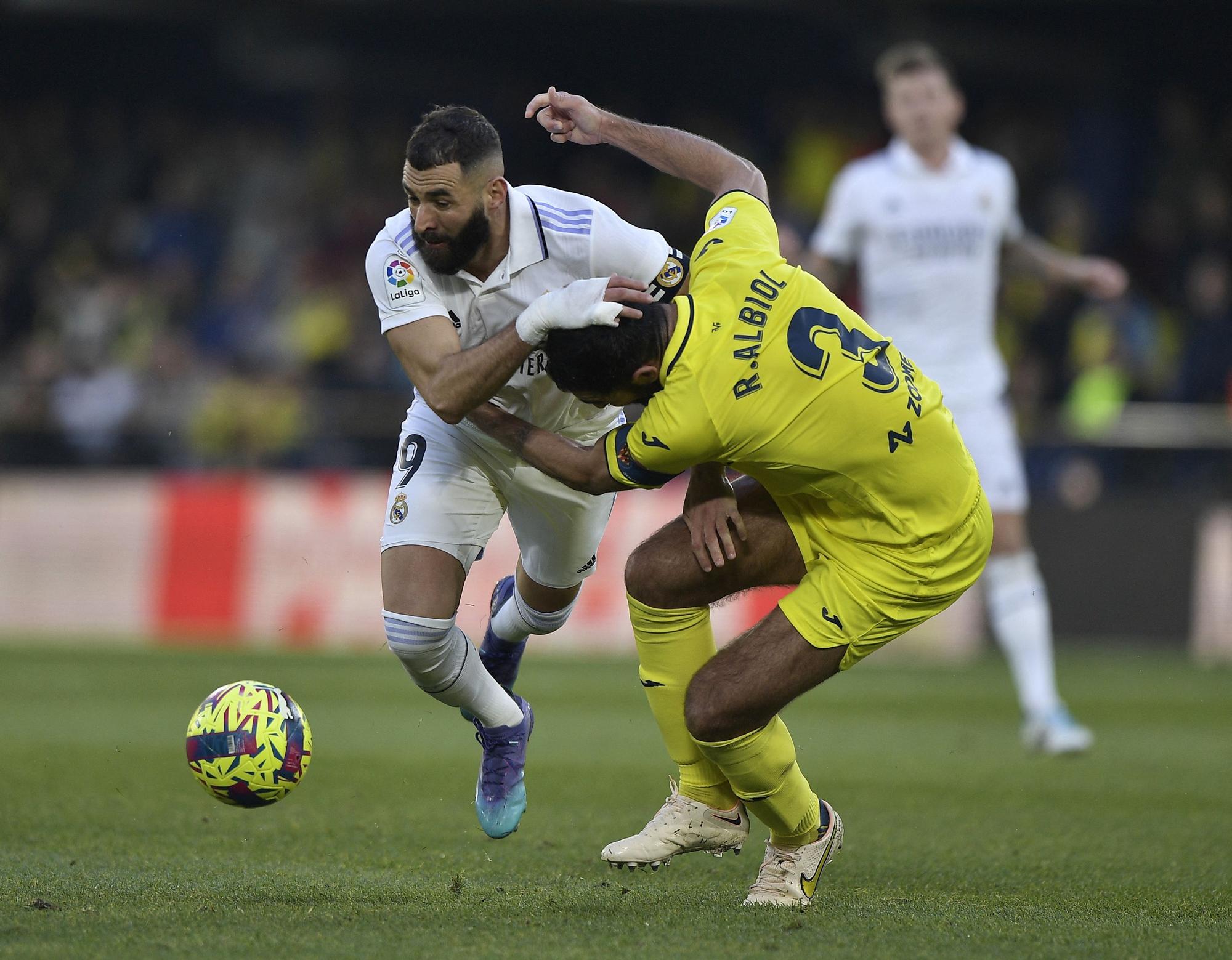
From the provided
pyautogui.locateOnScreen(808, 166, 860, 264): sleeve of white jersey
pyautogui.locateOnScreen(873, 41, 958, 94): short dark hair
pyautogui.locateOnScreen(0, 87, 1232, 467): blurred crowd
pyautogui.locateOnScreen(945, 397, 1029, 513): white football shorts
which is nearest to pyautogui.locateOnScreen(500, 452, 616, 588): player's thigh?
pyautogui.locateOnScreen(945, 397, 1029, 513): white football shorts

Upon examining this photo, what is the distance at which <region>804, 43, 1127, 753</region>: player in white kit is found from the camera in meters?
8.07

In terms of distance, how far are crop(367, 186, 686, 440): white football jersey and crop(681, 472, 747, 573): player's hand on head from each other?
79 centimetres

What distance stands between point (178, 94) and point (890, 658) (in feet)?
39.4

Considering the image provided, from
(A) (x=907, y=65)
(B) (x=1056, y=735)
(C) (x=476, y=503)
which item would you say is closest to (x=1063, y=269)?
(A) (x=907, y=65)

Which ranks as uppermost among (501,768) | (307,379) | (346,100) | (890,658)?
(346,100)

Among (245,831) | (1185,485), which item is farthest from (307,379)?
(245,831)

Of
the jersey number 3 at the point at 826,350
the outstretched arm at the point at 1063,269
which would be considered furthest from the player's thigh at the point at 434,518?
the outstretched arm at the point at 1063,269

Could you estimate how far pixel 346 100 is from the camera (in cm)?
1945

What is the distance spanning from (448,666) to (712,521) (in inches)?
44.3

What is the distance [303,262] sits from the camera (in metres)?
17.1

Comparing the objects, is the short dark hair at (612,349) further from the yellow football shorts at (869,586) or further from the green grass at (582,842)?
the green grass at (582,842)

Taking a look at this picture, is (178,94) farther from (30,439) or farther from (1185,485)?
(1185,485)

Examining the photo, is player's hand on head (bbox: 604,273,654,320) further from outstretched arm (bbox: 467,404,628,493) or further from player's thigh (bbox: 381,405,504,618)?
player's thigh (bbox: 381,405,504,618)

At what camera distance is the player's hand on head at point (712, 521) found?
4.67 m
